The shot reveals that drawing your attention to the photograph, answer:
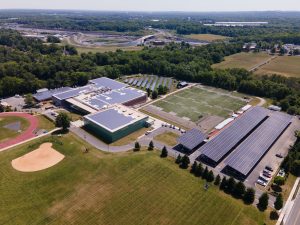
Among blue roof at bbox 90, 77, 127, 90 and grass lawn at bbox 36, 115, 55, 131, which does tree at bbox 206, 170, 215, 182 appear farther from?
blue roof at bbox 90, 77, 127, 90

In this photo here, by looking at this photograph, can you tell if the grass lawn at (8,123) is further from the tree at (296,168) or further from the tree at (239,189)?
the tree at (296,168)

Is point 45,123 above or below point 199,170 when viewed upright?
below

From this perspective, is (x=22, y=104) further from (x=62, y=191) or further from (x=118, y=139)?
(x=62, y=191)

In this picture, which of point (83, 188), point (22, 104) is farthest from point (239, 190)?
point (22, 104)

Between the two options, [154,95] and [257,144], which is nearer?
[257,144]

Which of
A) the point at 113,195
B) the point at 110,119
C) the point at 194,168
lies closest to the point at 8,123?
the point at 110,119

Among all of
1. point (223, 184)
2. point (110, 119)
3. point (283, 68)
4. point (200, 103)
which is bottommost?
point (200, 103)

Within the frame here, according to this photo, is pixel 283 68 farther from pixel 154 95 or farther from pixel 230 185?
pixel 230 185
